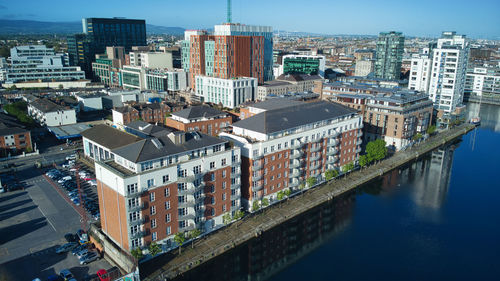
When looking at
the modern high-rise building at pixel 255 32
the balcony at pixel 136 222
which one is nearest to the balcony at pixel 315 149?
the balcony at pixel 136 222

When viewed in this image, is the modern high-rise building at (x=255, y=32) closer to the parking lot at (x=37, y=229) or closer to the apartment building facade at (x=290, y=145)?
the apartment building facade at (x=290, y=145)

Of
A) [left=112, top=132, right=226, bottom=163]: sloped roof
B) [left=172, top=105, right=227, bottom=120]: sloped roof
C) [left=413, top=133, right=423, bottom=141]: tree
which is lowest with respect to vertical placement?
[left=413, top=133, right=423, bottom=141]: tree

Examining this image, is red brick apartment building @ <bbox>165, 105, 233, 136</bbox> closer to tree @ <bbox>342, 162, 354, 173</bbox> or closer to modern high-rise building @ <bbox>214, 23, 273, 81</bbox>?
tree @ <bbox>342, 162, 354, 173</bbox>

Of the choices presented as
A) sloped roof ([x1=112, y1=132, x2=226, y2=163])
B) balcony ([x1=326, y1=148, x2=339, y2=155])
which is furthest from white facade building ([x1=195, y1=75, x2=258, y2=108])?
sloped roof ([x1=112, y1=132, x2=226, y2=163])

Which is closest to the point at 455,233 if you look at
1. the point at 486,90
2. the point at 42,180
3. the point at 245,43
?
the point at 42,180

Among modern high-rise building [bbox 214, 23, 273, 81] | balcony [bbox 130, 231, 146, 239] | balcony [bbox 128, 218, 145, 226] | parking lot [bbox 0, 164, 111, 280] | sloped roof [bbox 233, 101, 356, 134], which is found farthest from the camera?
modern high-rise building [bbox 214, 23, 273, 81]

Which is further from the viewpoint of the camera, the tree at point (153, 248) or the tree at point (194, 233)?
the tree at point (194, 233)
